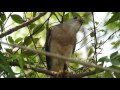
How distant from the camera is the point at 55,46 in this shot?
5.00m

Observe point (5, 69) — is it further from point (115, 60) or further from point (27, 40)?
point (27, 40)

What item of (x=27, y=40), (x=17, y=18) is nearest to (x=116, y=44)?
(x=27, y=40)

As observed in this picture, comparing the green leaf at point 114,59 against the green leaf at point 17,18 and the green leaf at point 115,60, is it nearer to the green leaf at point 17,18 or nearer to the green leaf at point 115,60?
the green leaf at point 115,60

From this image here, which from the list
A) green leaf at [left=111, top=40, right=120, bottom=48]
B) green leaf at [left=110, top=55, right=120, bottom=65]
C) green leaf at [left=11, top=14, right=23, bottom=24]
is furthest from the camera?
green leaf at [left=111, top=40, right=120, bottom=48]

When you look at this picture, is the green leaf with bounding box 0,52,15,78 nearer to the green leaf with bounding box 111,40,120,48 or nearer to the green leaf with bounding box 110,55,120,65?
the green leaf with bounding box 110,55,120,65

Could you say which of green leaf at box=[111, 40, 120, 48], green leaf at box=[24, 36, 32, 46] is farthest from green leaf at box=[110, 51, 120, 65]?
green leaf at box=[24, 36, 32, 46]

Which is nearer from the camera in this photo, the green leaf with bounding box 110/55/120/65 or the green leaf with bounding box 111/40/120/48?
the green leaf with bounding box 110/55/120/65

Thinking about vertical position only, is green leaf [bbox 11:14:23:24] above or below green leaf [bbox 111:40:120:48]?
above

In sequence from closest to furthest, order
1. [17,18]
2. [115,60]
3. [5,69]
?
1. [5,69]
2. [115,60]
3. [17,18]

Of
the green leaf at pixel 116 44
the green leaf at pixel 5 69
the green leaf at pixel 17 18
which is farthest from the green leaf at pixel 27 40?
the green leaf at pixel 5 69

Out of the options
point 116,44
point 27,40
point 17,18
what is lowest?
point 116,44
